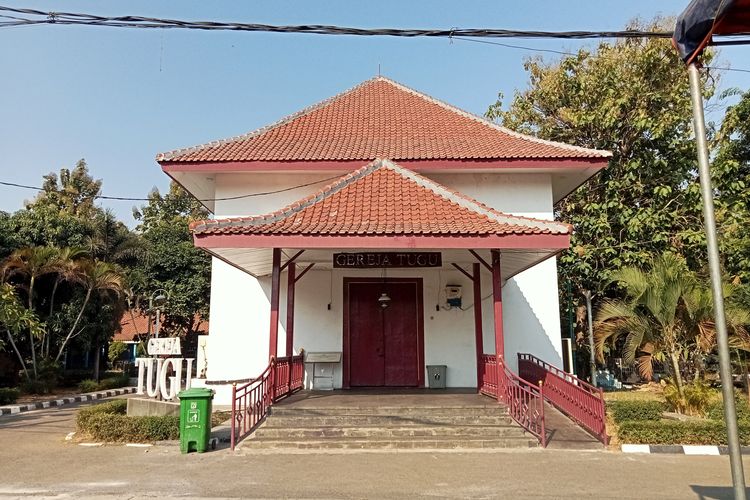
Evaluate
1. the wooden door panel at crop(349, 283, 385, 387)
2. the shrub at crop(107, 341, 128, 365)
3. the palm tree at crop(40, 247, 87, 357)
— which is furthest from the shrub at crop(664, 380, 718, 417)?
the shrub at crop(107, 341, 128, 365)

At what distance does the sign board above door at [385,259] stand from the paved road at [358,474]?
151 inches

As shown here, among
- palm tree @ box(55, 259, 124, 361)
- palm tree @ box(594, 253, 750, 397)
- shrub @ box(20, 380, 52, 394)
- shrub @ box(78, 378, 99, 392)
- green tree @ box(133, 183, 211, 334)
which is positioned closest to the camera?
palm tree @ box(594, 253, 750, 397)

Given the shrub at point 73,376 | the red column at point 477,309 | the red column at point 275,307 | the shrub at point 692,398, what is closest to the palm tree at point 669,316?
the shrub at point 692,398

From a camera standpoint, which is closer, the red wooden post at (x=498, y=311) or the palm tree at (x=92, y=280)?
the red wooden post at (x=498, y=311)

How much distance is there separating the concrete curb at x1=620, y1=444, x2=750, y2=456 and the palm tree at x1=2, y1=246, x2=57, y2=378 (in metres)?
16.9

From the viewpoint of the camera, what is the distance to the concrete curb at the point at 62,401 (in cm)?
1408

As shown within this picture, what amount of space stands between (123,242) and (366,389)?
62.3 ft

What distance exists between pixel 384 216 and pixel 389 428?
3.49 meters

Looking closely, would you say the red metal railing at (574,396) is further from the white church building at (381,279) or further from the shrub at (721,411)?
the shrub at (721,411)

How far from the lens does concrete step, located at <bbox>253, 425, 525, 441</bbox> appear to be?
8.20 meters

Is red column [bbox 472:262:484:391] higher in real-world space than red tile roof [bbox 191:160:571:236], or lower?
lower

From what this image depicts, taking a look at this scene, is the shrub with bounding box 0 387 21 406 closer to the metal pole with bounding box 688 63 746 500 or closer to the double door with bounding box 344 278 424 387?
the double door with bounding box 344 278 424 387

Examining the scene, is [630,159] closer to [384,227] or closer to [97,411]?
[384,227]

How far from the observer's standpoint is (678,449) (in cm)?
812
